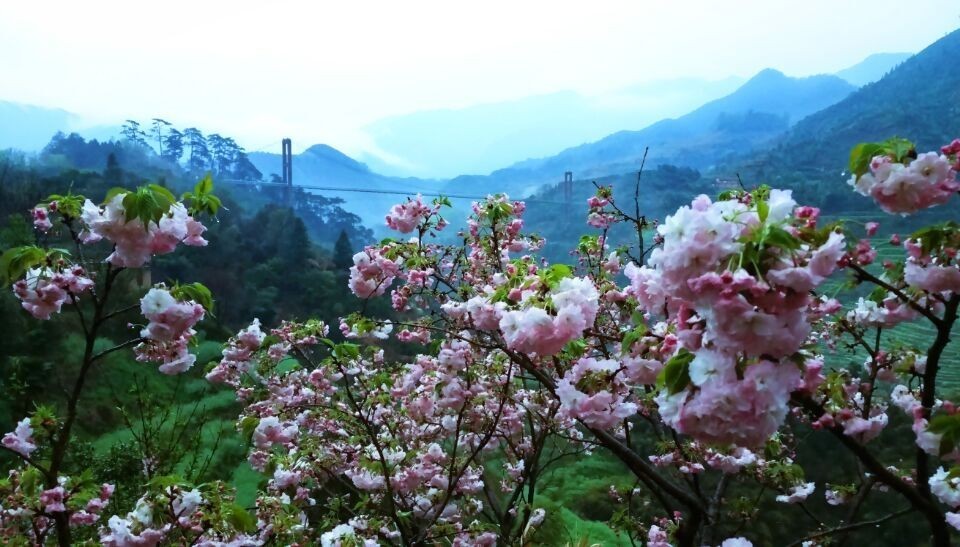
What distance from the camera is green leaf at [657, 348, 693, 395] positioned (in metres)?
0.78

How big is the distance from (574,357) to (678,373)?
0.78 metres

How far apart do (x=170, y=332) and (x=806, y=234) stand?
1.37m

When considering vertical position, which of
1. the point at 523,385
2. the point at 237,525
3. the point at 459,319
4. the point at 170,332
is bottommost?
the point at 523,385

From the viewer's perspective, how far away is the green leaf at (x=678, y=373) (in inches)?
30.8

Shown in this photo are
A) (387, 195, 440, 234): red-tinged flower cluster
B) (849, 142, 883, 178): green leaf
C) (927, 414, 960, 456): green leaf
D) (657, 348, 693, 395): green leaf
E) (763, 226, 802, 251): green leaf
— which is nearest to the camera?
(763, 226, 802, 251): green leaf

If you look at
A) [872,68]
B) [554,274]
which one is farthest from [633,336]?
[872,68]

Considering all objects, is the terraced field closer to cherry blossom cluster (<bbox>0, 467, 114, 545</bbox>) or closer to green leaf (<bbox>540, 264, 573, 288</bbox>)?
green leaf (<bbox>540, 264, 573, 288</bbox>)

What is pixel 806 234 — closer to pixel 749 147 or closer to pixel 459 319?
pixel 459 319

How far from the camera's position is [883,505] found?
13.4ft

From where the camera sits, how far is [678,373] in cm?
78

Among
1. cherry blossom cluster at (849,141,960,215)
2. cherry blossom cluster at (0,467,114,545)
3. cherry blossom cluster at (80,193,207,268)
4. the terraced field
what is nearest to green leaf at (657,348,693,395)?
cherry blossom cluster at (849,141,960,215)

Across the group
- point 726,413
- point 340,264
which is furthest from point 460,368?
point 340,264

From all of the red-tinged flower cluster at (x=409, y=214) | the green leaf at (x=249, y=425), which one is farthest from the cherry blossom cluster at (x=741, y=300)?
the green leaf at (x=249, y=425)

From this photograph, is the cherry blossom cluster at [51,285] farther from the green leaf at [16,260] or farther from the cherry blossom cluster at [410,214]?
the cherry blossom cluster at [410,214]
